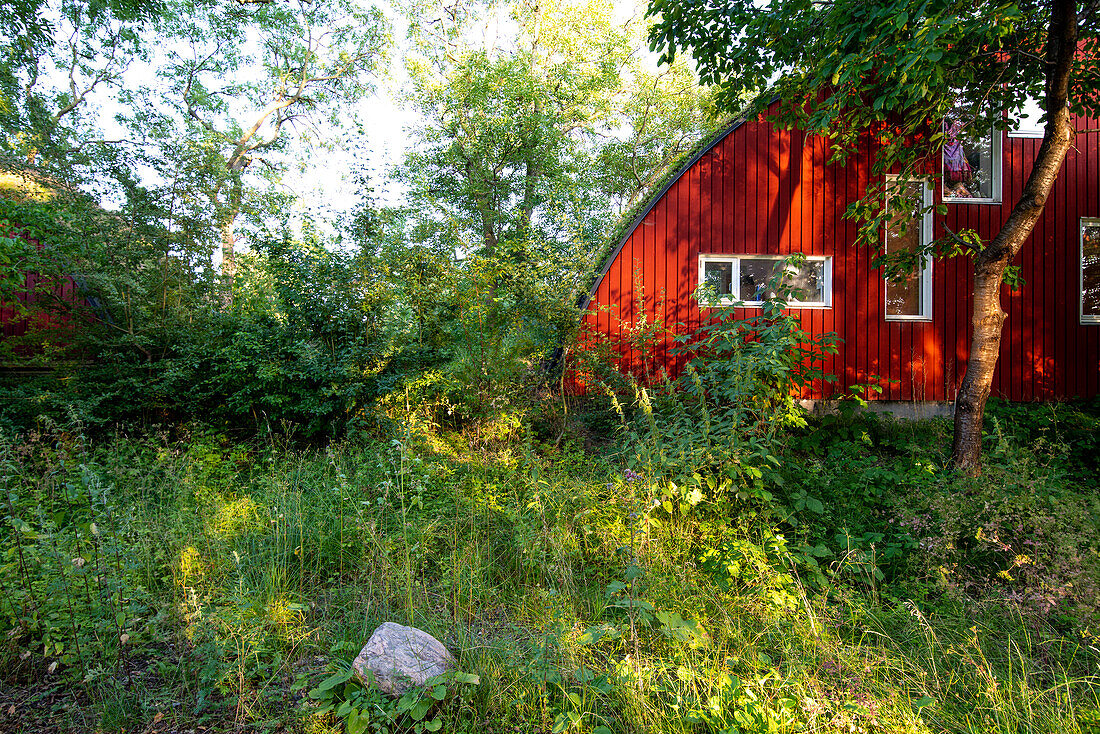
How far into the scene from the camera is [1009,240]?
5.39 m

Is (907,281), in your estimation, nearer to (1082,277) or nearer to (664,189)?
(1082,277)

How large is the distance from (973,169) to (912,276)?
6.22 ft

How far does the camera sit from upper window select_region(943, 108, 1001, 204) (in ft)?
25.2

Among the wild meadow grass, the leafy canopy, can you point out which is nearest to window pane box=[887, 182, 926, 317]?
the leafy canopy

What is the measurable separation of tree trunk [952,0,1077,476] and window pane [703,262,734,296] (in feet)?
9.46

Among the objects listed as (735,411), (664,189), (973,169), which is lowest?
(735,411)

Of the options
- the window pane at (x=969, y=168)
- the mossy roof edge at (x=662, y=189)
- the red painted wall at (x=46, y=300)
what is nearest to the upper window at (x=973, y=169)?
the window pane at (x=969, y=168)

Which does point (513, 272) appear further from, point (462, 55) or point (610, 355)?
point (462, 55)

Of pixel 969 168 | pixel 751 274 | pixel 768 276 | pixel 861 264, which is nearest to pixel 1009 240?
pixel 861 264

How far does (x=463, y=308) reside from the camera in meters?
6.25

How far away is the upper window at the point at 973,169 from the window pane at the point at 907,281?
0.58 m

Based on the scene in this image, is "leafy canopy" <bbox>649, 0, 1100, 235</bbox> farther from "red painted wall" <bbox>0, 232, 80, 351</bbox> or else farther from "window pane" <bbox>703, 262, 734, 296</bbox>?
"red painted wall" <bbox>0, 232, 80, 351</bbox>

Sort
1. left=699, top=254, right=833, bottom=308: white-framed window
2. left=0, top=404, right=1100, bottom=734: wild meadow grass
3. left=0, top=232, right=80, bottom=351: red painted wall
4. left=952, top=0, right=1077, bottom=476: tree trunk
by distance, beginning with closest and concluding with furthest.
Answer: left=0, top=404, right=1100, bottom=734: wild meadow grass < left=952, top=0, right=1077, bottom=476: tree trunk < left=0, top=232, right=80, bottom=351: red painted wall < left=699, top=254, right=833, bottom=308: white-framed window

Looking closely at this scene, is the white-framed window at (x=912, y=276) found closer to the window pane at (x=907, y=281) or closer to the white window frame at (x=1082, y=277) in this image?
the window pane at (x=907, y=281)
